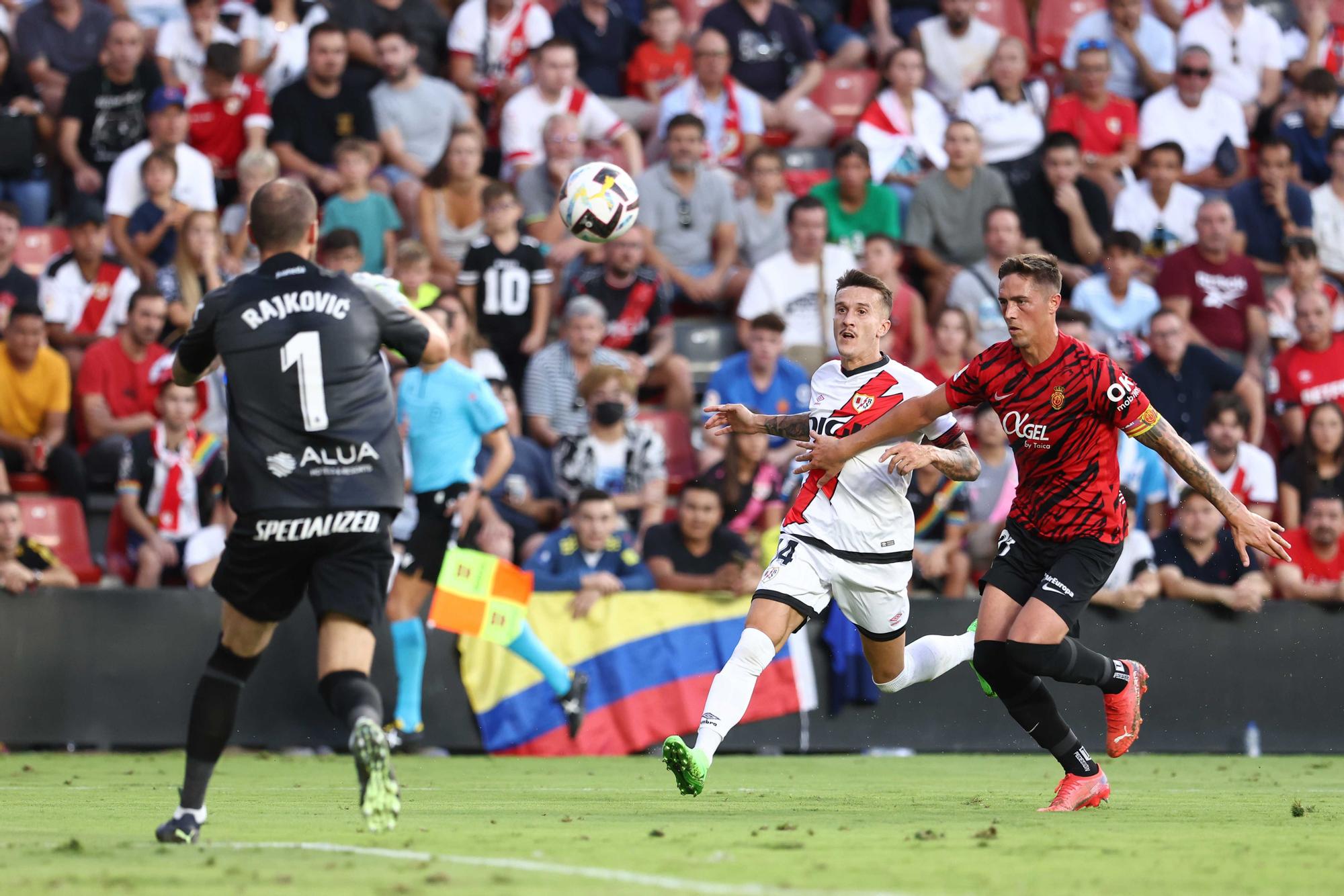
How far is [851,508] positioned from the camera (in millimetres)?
8789

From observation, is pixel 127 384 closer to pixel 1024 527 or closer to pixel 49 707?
pixel 49 707

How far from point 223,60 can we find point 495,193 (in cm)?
327

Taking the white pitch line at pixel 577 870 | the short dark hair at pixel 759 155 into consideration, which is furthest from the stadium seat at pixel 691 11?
the white pitch line at pixel 577 870

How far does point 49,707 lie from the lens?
12695 mm

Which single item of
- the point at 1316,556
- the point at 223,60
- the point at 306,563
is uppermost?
the point at 223,60

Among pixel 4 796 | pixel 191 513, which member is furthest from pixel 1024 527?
pixel 191 513

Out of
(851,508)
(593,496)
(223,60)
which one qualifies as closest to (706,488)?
(593,496)

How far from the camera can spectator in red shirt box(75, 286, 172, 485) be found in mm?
14422

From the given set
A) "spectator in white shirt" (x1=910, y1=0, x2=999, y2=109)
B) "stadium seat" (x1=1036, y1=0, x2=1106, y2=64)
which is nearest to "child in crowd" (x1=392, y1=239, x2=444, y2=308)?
"spectator in white shirt" (x1=910, y1=0, x2=999, y2=109)

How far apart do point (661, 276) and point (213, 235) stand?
3942 mm

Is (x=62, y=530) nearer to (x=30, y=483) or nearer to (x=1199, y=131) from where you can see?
(x=30, y=483)

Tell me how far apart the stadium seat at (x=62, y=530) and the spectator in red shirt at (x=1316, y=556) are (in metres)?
9.25

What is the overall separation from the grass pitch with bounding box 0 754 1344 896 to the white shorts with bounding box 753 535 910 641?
937mm

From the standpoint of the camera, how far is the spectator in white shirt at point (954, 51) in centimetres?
1844
